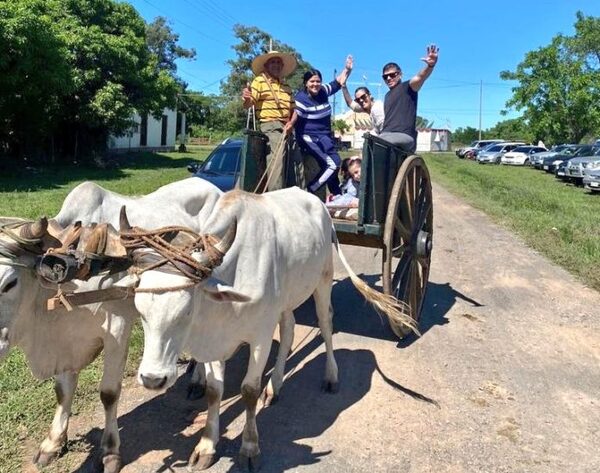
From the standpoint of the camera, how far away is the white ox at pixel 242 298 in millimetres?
2520

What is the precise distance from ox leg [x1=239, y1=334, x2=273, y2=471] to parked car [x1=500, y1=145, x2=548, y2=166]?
37.0 meters

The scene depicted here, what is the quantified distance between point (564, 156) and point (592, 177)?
937 cm

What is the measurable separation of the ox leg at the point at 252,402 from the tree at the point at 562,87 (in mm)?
34857

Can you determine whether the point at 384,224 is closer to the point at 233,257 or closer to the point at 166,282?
the point at 233,257

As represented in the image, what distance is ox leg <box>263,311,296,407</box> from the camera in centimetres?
418

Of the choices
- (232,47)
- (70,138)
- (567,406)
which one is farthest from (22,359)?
(232,47)

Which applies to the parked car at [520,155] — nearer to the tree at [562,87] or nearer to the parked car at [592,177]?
the tree at [562,87]

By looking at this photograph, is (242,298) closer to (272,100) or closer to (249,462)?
(249,462)

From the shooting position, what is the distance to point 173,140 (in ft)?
133

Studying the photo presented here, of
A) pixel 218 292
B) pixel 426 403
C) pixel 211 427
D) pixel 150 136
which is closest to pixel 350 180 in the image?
pixel 426 403

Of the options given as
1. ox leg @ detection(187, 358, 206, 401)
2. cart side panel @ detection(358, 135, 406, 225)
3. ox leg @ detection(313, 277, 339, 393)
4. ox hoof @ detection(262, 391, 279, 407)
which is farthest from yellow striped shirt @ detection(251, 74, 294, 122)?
ox hoof @ detection(262, 391, 279, 407)

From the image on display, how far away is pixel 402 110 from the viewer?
18.6 ft

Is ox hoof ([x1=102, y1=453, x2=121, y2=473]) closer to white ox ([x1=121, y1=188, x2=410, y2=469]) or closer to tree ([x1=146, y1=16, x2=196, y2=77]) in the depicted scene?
white ox ([x1=121, y1=188, x2=410, y2=469])

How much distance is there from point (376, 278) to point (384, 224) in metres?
2.76
